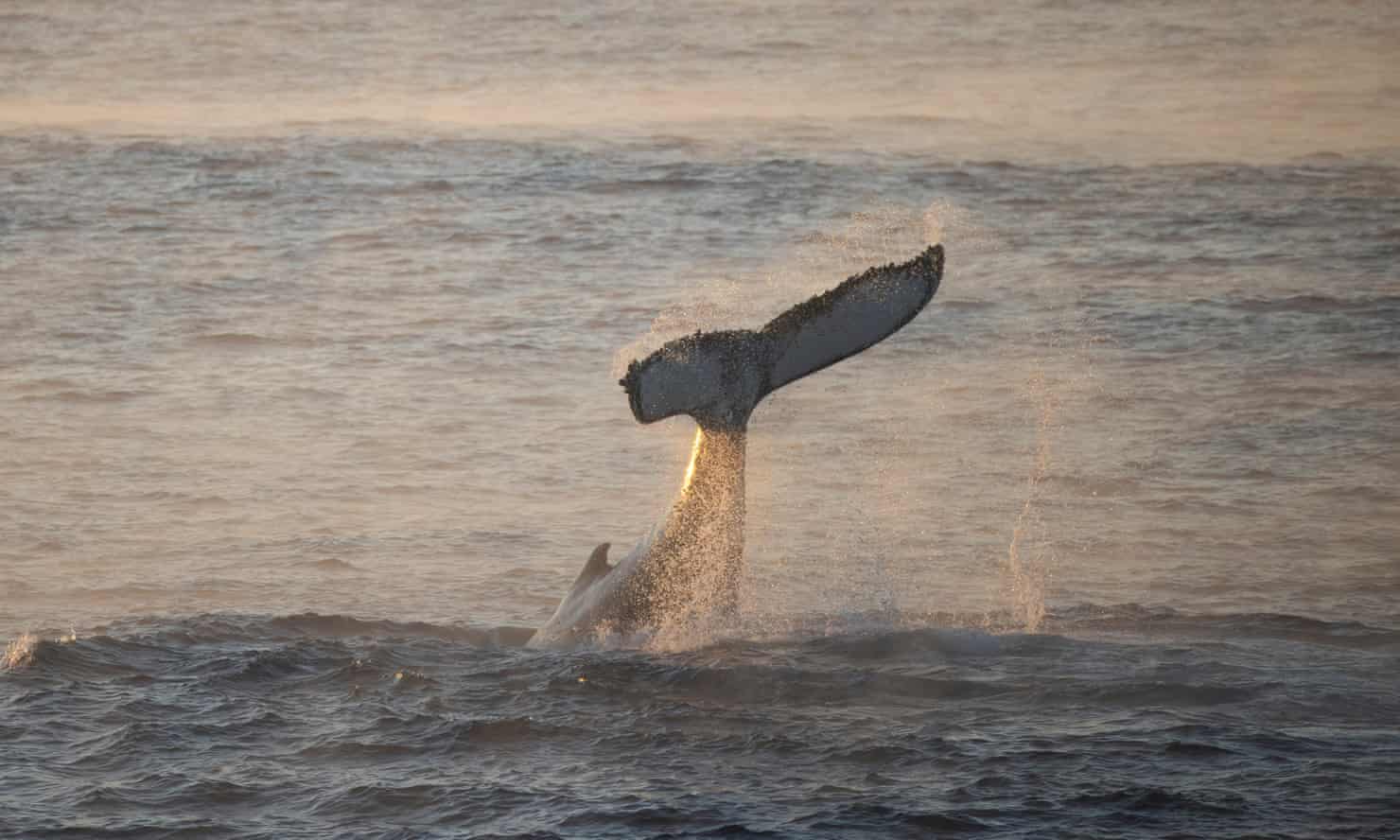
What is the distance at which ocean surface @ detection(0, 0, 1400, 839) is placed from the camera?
9.50m

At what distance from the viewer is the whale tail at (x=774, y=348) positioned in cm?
1022

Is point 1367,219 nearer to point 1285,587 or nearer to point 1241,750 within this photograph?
point 1285,587

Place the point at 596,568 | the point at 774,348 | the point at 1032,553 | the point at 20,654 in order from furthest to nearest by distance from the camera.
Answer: the point at 1032,553
the point at 596,568
the point at 20,654
the point at 774,348

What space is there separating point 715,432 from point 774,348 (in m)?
0.57

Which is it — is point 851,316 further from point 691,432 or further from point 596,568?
point 691,432

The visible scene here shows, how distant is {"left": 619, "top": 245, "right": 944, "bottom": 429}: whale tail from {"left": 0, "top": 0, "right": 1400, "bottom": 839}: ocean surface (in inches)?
10.5

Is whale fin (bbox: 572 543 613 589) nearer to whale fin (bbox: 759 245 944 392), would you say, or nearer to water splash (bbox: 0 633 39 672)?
whale fin (bbox: 759 245 944 392)

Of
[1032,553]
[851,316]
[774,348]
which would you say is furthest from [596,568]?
[1032,553]

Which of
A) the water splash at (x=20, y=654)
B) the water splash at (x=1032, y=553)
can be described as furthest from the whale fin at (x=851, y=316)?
the water splash at (x=20, y=654)

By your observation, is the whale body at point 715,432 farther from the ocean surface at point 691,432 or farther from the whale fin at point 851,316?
the ocean surface at point 691,432

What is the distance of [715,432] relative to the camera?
35.7 ft

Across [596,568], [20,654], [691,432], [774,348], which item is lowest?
[20,654]

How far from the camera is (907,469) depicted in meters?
16.6

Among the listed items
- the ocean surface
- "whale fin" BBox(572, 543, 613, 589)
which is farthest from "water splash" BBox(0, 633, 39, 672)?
"whale fin" BBox(572, 543, 613, 589)
